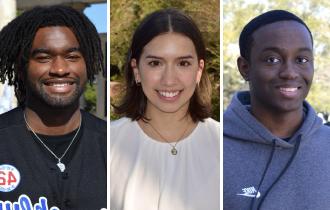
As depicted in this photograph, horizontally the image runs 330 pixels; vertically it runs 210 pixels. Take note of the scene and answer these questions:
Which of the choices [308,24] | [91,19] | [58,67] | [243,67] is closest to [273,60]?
[243,67]

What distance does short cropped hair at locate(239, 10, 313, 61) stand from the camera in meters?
2.36

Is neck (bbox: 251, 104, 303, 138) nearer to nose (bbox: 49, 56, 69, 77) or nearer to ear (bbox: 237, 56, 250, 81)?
ear (bbox: 237, 56, 250, 81)

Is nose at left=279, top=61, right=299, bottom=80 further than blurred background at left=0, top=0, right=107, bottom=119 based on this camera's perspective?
No

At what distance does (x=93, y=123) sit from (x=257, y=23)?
0.94 metres

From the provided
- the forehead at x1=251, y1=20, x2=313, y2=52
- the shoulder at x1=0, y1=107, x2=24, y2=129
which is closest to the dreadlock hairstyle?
the shoulder at x1=0, y1=107, x2=24, y2=129

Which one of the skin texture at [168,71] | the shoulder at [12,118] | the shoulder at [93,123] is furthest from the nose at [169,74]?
the shoulder at [12,118]

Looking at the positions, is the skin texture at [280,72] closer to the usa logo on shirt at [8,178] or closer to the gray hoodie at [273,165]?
the gray hoodie at [273,165]

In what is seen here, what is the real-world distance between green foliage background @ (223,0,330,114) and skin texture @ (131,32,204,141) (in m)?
0.18

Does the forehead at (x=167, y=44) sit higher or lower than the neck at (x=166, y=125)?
higher

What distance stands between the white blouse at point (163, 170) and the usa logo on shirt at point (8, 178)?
45 centimetres

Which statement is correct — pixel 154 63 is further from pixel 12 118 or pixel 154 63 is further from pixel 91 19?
pixel 12 118

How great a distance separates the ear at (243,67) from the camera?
2393mm

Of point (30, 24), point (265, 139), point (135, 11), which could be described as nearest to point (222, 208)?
point (265, 139)

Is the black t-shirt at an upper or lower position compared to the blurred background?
lower
